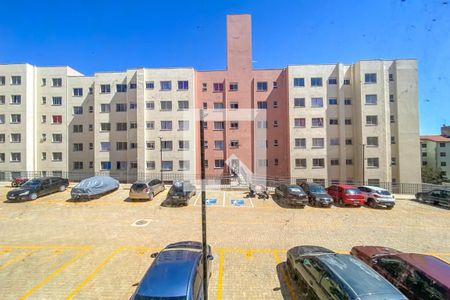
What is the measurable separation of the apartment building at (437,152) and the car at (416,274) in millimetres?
75805

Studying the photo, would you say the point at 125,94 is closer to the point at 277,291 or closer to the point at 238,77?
the point at 238,77

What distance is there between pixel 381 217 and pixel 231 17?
104 ft

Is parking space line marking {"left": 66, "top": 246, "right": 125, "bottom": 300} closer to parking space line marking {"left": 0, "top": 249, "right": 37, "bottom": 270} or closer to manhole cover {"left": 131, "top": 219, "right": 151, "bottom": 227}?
manhole cover {"left": 131, "top": 219, "right": 151, "bottom": 227}

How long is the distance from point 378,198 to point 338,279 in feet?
49.1

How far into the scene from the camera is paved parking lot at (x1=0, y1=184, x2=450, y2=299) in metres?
6.78

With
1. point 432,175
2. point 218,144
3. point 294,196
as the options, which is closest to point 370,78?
point 218,144

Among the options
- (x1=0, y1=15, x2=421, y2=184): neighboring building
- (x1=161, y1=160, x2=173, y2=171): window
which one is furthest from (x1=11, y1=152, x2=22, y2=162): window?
(x1=161, y1=160, x2=173, y2=171): window

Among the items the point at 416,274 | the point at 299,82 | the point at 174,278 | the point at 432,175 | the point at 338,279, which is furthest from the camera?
the point at 432,175

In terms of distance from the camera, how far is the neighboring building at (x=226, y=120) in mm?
28438

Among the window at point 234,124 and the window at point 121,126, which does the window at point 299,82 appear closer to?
the window at point 234,124

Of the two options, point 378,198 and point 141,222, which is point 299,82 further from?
point 141,222

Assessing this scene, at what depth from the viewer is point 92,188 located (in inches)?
691

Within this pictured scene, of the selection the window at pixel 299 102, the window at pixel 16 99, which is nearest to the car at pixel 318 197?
the window at pixel 299 102

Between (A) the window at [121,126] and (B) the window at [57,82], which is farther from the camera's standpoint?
(B) the window at [57,82]
